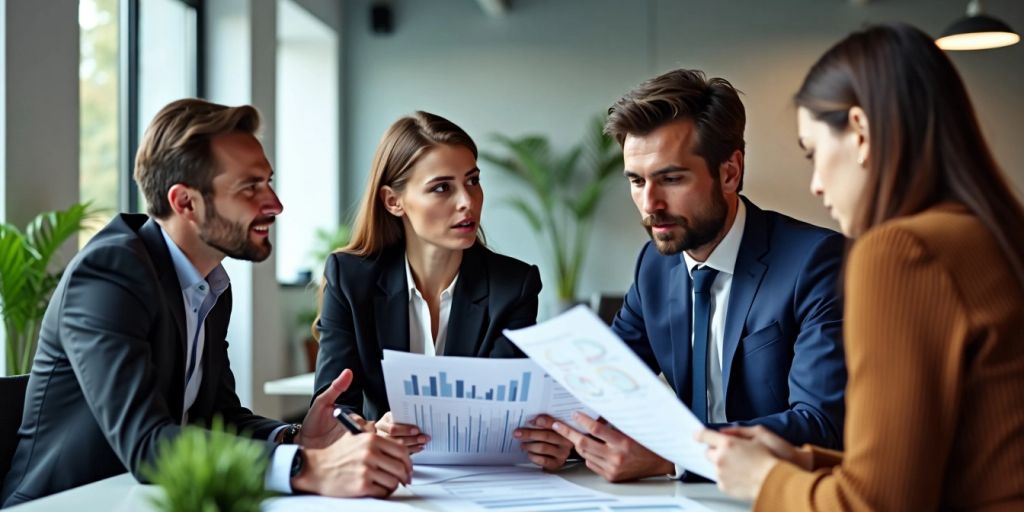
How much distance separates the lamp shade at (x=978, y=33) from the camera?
17.2 ft

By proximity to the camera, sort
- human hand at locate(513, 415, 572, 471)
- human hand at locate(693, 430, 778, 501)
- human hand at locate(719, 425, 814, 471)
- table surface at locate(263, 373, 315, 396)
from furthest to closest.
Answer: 1. table surface at locate(263, 373, 315, 396)
2. human hand at locate(513, 415, 572, 471)
3. human hand at locate(719, 425, 814, 471)
4. human hand at locate(693, 430, 778, 501)

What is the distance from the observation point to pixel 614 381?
1.53 metres

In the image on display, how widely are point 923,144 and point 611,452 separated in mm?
845

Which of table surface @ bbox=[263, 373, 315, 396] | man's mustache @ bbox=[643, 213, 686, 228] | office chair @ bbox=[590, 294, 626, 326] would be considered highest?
man's mustache @ bbox=[643, 213, 686, 228]

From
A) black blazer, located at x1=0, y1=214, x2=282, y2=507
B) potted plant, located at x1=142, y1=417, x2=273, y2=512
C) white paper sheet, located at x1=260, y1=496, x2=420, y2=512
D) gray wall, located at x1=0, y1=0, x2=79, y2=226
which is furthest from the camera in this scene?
gray wall, located at x1=0, y1=0, x2=79, y2=226

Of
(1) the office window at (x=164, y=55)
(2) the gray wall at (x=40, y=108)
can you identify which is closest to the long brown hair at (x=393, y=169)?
(2) the gray wall at (x=40, y=108)

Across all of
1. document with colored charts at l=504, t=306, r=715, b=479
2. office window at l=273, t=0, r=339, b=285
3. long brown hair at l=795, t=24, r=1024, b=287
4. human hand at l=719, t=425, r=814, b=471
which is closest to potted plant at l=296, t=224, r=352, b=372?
office window at l=273, t=0, r=339, b=285

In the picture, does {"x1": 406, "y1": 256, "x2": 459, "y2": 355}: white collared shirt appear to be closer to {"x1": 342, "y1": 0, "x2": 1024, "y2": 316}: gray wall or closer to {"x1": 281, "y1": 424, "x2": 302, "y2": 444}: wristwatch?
Result: {"x1": 281, "y1": 424, "x2": 302, "y2": 444}: wristwatch

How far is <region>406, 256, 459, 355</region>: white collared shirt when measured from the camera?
102 inches

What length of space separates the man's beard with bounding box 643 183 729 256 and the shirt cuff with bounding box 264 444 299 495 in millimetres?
1077

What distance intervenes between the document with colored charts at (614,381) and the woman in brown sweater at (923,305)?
0.71ft

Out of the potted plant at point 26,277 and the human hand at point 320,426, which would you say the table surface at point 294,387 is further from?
the human hand at point 320,426

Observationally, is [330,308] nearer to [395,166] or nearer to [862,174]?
[395,166]

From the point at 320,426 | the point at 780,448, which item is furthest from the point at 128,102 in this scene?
the point at 780,448
